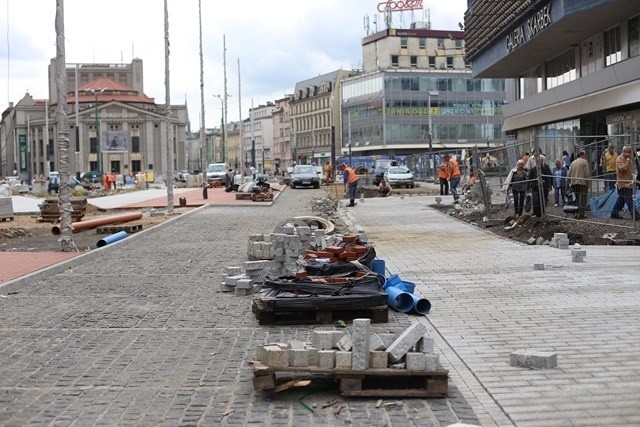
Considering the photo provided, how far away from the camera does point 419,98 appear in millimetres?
113500

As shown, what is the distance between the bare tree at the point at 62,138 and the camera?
17750mm

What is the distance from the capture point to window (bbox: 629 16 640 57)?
33.7m

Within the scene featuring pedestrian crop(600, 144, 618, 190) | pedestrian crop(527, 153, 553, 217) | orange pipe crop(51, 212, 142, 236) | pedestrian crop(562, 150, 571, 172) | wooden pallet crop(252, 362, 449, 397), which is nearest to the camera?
wooden pallet crop(252, 362, 449, 397)

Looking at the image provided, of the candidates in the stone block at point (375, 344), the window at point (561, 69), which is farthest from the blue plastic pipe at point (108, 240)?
the window at point (561, 69)

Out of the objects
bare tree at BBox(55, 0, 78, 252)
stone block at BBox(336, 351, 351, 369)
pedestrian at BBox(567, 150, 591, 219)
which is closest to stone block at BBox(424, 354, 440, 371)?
stone block at BBox(336, 351, 351, 369)

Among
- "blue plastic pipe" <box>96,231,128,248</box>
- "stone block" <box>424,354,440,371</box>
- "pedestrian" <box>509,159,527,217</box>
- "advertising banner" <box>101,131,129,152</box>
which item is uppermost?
"advertising banner" <box>101,131,129,152</box>

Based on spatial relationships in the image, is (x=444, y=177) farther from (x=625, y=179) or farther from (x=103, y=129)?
(x=103, y=129)

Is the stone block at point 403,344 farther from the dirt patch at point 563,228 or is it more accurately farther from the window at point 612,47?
the window at point 612,47

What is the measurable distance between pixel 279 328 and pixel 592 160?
13.5 meters

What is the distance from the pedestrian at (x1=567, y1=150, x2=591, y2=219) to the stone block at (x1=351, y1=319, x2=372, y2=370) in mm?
14651

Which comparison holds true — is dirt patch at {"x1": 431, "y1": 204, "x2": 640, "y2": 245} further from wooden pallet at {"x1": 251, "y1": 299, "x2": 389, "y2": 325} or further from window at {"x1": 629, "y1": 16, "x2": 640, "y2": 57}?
window at {"x1": 629, "y1": 16, "x2": 640, "y2": 57}

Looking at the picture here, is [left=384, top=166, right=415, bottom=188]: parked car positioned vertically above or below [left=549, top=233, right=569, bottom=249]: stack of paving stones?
above

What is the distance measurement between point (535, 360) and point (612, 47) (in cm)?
3249

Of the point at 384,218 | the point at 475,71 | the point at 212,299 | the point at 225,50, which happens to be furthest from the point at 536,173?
the point at 225,50
